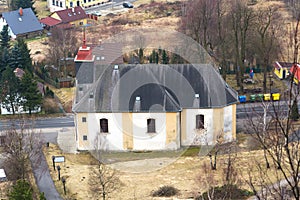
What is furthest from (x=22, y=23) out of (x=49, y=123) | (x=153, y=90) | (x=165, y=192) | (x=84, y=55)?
(x=165, y=192)

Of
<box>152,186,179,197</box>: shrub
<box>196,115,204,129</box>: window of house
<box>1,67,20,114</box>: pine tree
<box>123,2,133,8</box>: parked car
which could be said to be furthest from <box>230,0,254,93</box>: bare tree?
<box>123,2,133,8</box>: parked car

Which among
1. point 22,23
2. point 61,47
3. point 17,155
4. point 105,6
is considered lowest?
point 17,155

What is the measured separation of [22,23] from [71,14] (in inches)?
369

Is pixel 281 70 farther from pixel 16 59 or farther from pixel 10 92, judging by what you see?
pixel 16 59

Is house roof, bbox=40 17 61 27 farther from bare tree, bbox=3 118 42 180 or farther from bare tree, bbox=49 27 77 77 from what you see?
bare tree, bbox=3 118 42 180

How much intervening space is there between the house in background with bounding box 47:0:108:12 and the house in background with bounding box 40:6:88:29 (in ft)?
21.0

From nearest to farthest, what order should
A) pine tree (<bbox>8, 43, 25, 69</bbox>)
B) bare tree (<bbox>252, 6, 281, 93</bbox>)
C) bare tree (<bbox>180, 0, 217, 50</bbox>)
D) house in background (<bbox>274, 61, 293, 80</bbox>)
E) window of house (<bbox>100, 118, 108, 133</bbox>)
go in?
window of house (<bbox>100, 118, 108, 133</bbox>), bare tree (<bbox>252, 6, 281, 93</bbox>), house in background (<bbox>274, 61, 293, 80</bbox>), bare tree (<bbox>180, 0, 217, 50</bbox>), pine tree (<bbox>8, 43, 25, 69</bbox>)

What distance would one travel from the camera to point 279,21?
3260 inches

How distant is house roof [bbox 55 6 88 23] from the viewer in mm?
103562

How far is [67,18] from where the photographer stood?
104 metres

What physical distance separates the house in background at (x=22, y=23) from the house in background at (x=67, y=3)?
1023 cm

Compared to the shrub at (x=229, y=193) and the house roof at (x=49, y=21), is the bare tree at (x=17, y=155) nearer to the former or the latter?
the shrub at (x=229, y=193)

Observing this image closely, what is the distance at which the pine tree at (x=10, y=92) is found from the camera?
64875mm

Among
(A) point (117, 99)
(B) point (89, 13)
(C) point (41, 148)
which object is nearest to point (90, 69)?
(A) point (117, 99)
